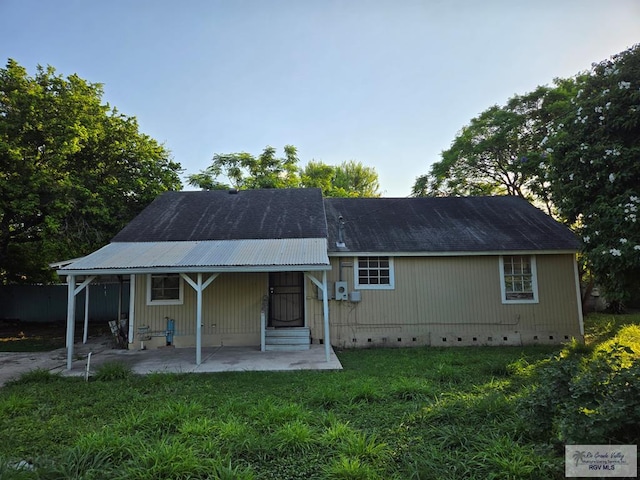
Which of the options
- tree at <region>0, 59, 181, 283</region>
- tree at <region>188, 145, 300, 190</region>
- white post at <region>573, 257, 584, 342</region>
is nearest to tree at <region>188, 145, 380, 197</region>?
tree at <region>188, 145, 300, 190</region>

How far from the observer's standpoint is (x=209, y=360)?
7.67 metres

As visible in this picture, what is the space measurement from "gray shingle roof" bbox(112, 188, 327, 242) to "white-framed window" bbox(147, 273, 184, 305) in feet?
3.55

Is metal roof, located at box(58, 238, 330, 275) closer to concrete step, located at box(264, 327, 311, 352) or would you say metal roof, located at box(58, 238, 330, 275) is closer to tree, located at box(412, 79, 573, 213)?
concrete step, located at box(264, 327, 311, 352)

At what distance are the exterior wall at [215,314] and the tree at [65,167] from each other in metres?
4.47

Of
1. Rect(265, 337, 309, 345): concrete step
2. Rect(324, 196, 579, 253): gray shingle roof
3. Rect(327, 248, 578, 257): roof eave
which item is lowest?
Rect(265, 337, 309, 345): concrete step

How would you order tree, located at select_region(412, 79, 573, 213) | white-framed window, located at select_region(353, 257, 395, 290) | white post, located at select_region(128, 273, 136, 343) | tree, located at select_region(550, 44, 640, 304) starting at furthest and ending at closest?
tree, located at select_region(412, 79, 573, 213) → white-framed window, located at select_region(353, 257, 395, 290) → white post, located at select_region(128, 273, 136, 343) → tree, located at select_region(550, 44, 640, 304)

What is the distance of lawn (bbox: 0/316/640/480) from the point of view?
→ 3236 mm

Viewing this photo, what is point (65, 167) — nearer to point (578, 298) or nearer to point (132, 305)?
point (132, 305)

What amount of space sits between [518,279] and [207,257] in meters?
8.26

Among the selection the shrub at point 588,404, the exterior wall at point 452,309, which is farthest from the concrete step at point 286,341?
the shrub at point 588,404

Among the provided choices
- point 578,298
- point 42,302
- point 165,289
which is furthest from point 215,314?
point 42,302

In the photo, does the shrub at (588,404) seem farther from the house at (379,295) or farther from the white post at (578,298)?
→ the white post at (578,298)

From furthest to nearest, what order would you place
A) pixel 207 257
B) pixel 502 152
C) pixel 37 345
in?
pixel 502 152 < pixel 37 345 < pixel 207 257

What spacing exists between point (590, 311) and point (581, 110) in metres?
11.7
